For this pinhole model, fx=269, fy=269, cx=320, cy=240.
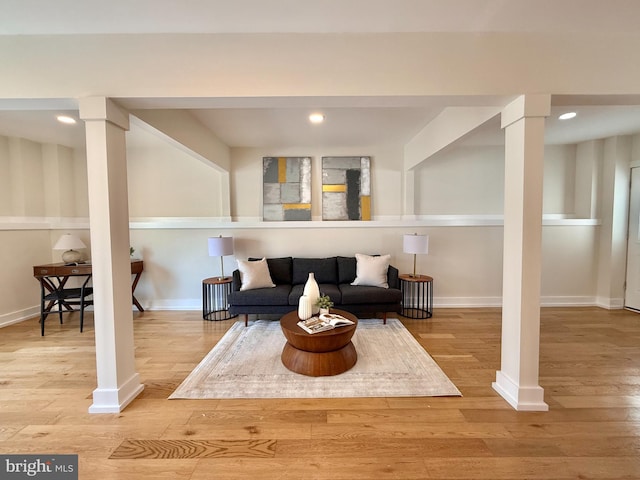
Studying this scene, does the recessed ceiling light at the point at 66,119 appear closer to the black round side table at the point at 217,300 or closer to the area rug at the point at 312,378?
the black round side table at the point at 217,300

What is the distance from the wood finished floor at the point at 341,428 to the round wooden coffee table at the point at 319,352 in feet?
1.15

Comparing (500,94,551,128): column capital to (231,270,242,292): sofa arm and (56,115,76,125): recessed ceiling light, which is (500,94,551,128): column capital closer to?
(231,270,242,292): sofa arm

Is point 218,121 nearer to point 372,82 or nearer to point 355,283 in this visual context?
point 372,82

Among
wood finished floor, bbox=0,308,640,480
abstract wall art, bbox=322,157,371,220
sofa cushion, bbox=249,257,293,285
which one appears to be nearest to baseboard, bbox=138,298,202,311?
sofa cushion, bbox=249,257,293,285

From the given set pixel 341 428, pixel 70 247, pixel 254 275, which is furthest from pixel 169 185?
pixel 341 428

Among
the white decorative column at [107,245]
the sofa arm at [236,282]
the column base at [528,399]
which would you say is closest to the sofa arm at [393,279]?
the column base at [528,399]

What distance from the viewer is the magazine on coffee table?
238 cm

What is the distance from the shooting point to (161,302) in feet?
14.3

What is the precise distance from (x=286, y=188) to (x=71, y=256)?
3.34 meters

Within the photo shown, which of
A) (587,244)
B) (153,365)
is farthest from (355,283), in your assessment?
(587,244)

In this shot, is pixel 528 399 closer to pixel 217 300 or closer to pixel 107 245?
pixel 107 245

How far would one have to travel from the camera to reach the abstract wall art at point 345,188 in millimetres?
4715

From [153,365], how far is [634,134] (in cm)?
701

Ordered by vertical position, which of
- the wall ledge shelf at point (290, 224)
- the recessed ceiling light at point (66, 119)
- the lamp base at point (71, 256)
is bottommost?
the lamp base at point (71, 256)
